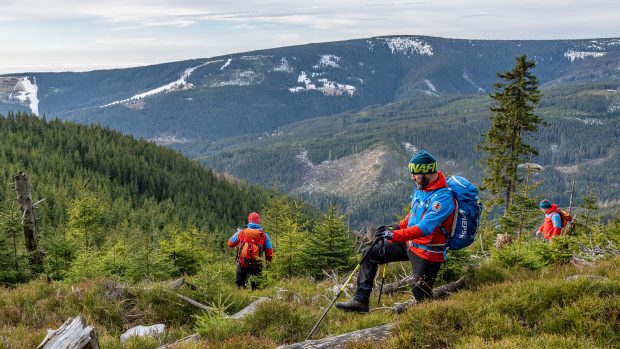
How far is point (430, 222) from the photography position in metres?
6.98

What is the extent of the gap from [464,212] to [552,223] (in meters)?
10.6

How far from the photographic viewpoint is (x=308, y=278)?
13195mm

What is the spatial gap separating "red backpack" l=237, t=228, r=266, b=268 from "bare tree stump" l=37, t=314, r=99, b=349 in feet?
23.6

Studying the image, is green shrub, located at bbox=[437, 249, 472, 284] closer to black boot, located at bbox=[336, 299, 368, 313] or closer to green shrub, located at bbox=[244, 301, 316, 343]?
black boot, located at bbox=[336, 299, 368, 313]

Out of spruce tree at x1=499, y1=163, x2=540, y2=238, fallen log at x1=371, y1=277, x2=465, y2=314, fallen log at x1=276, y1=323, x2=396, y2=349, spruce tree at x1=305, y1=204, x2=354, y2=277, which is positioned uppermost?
fallen log at x1=276, y1=323, x2=396, y2=349

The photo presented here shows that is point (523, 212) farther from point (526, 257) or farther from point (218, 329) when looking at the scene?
point (218, 329)

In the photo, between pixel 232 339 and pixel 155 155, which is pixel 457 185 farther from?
pixel 155 155

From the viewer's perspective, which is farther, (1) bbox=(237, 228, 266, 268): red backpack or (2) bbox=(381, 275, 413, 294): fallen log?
(1) bbox=(237, 228, 266, 268): red backpack

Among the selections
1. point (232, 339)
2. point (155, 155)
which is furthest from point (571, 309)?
point (155, 155)

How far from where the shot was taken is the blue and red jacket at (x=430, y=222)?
6996 millimetres

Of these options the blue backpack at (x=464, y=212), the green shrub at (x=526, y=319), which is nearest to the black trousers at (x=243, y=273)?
the blue backpack at (x=464, y=212)

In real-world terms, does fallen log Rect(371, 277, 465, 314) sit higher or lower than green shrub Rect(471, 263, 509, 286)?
higher

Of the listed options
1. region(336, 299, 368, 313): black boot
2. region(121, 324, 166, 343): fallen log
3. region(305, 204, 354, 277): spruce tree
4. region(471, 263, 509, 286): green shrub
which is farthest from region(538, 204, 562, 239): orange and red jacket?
region(121, 324, 166, 343): fallen log

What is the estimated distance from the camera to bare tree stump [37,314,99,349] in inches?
217
